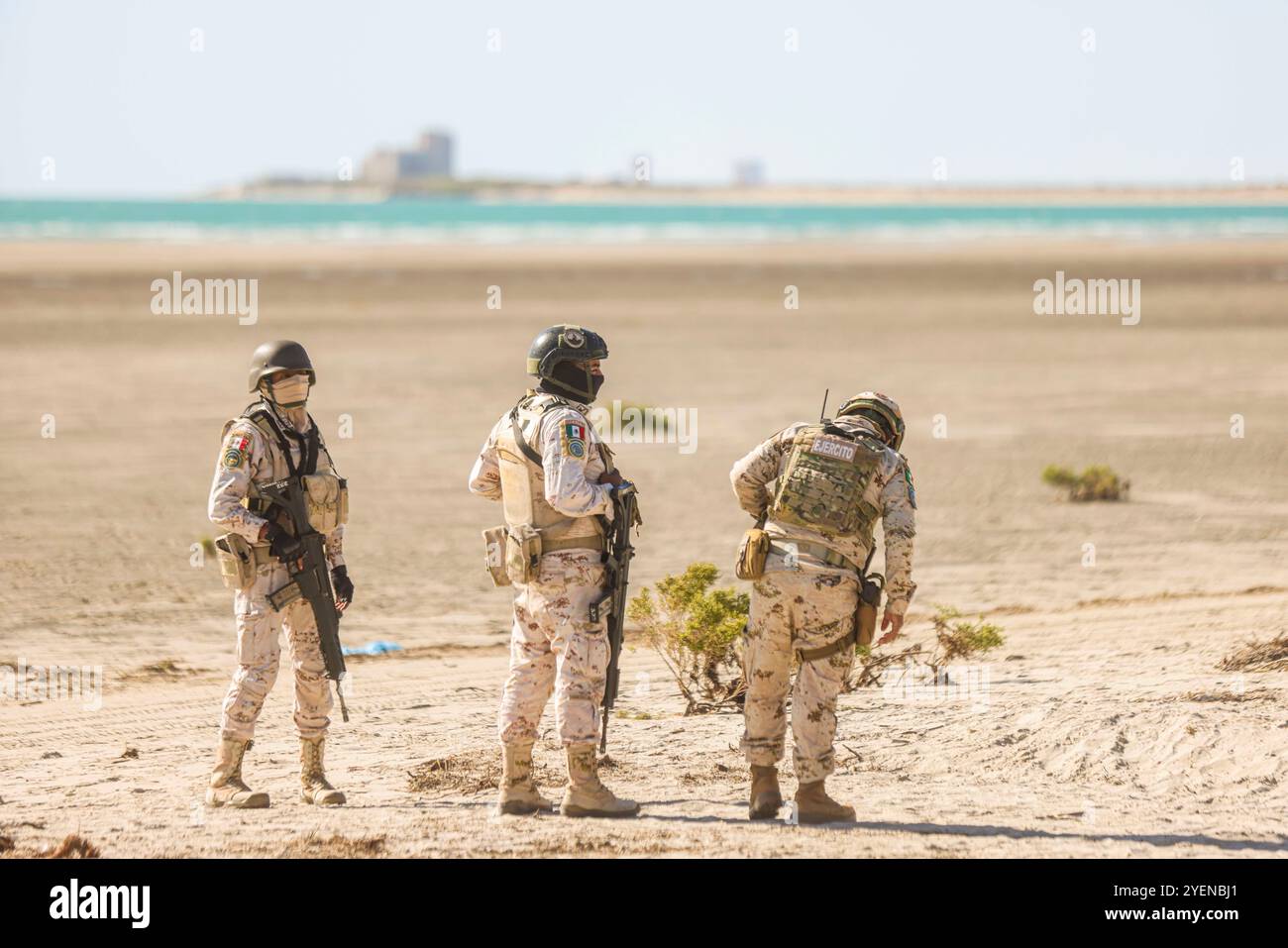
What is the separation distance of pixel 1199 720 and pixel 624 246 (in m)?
54.6

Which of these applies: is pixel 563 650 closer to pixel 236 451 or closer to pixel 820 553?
pixel 820 553

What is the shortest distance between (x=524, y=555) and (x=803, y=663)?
1288 millimetres

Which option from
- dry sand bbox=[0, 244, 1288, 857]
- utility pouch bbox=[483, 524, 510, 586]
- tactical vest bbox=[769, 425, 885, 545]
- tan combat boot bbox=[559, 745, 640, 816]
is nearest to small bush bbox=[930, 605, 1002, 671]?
dry sand bbox=[0, 244, 1288, 857]

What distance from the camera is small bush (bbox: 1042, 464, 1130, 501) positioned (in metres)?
15.4

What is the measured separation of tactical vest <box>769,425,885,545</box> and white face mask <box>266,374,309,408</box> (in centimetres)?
224

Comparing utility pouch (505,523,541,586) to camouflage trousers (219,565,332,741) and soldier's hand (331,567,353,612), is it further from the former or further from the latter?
camouflage trousers (219,565,332,741)

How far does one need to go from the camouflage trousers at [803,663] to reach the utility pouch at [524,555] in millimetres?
993

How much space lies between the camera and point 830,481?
661 centimetres

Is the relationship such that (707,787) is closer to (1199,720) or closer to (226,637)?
(1199,720)

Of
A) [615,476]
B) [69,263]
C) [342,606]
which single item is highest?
[69,263]

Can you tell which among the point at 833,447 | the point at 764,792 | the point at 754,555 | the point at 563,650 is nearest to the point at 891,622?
the point at 754,555
